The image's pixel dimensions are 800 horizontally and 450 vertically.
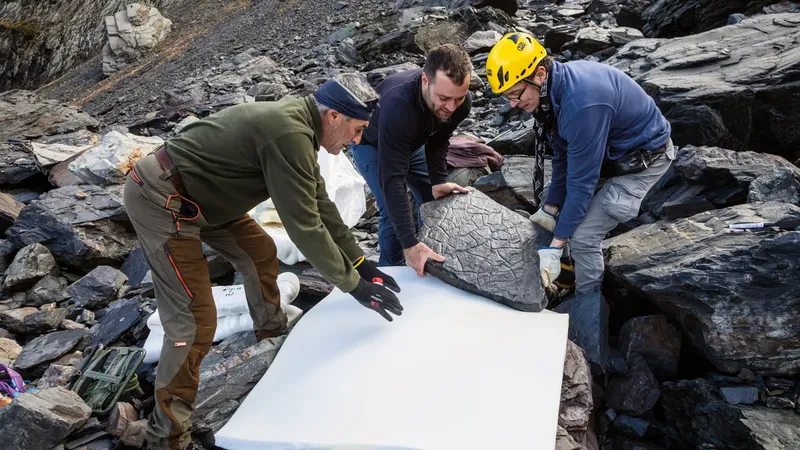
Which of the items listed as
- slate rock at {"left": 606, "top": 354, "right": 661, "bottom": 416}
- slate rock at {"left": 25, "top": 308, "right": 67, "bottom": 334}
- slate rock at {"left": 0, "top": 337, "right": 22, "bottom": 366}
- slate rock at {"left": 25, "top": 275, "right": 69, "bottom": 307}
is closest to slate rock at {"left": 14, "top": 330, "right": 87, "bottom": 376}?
slate rock at {"left": 0, "top": 337, "right": 22, "bottom": 366}

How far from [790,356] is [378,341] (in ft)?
7.16

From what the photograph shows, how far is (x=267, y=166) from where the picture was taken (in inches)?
102

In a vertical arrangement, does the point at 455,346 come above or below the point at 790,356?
above

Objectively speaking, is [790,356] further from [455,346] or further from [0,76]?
[0,76]

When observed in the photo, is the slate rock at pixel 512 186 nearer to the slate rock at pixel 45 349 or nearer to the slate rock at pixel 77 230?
the slate rock at pixel 45 349

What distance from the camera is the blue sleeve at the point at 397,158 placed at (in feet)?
10.6

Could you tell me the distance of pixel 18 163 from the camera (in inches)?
305

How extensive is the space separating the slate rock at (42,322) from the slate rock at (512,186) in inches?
146

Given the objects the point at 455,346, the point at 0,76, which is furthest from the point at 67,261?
the point at 0,76

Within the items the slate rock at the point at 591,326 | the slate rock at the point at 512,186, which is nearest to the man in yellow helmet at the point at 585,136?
the slate rock at the point at 591,326

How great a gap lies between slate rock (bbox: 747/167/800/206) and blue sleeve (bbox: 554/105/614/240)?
1.33 m

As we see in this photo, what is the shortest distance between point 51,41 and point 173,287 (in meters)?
25.4

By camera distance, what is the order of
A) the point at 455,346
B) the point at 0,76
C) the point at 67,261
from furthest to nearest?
the point at 0,76
the point at 67,261
the point at 455,346

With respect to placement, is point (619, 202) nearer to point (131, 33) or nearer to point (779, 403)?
point (779, 403)
